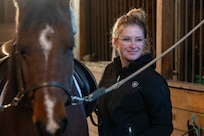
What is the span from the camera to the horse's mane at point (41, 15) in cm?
158

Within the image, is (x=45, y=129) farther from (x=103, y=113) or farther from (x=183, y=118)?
(x=183, y=118)

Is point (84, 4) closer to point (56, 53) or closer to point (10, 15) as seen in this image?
point (10, 15)

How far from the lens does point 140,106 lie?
219 centimetres

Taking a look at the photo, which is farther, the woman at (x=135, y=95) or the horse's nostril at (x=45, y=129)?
the woman at (x=135, y=95)

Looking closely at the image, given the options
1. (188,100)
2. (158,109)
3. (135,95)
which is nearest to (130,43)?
(135,95)

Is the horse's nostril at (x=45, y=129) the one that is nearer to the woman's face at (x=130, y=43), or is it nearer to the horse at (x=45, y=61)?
the horse at (x=45, y=61)

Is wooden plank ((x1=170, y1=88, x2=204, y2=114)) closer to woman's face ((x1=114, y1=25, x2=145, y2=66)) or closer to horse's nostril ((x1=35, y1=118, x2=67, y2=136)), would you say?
woman's face ((x1=114, y1=25, x2=145, y2=66))

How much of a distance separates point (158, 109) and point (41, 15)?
85 cm

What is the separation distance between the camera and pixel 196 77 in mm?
3412

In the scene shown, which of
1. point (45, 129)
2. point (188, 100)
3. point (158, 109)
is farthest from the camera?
point (188, 100)

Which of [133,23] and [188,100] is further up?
[133,23]

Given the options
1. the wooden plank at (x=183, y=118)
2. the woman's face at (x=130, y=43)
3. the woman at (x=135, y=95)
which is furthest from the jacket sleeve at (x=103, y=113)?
the wooden plank at (x=183, y=118)

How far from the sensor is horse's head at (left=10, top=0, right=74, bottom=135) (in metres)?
1.48

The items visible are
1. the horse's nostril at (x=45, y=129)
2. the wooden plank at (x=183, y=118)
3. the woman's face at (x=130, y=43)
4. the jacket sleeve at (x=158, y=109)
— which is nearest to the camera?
the horse's nostril at (x=45, y=129)
